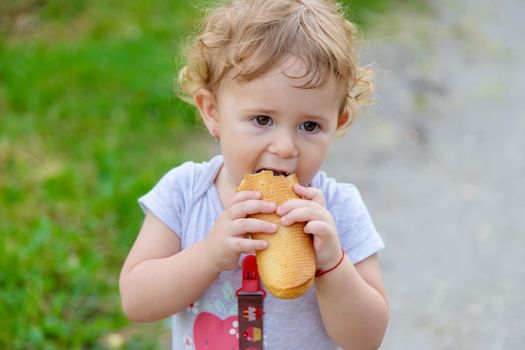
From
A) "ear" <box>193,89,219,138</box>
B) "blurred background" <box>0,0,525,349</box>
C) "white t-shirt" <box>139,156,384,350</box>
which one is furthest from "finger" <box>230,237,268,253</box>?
"blurred background" <box>0,0,525,349</box>

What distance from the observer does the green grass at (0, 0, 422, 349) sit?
315 centimetres

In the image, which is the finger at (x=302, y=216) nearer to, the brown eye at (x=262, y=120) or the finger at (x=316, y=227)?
the finger at (x=316, y=227)

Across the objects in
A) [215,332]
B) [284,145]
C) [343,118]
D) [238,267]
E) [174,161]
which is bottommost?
[215,332]

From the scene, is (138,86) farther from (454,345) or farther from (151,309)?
(151,309)

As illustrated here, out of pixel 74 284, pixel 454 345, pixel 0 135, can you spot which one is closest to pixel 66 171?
pixel 0 135

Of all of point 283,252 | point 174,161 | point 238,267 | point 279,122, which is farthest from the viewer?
point 174,161

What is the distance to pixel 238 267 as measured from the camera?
1905mm

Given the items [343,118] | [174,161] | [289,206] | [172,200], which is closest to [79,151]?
[174,161]

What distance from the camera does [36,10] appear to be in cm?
621

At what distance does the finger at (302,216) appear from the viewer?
164 centimetres

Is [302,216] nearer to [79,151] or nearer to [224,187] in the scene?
[224,187]

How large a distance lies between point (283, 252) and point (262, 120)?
0.29 meters

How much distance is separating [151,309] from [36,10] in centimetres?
476

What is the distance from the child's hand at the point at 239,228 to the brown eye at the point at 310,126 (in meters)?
0.19
